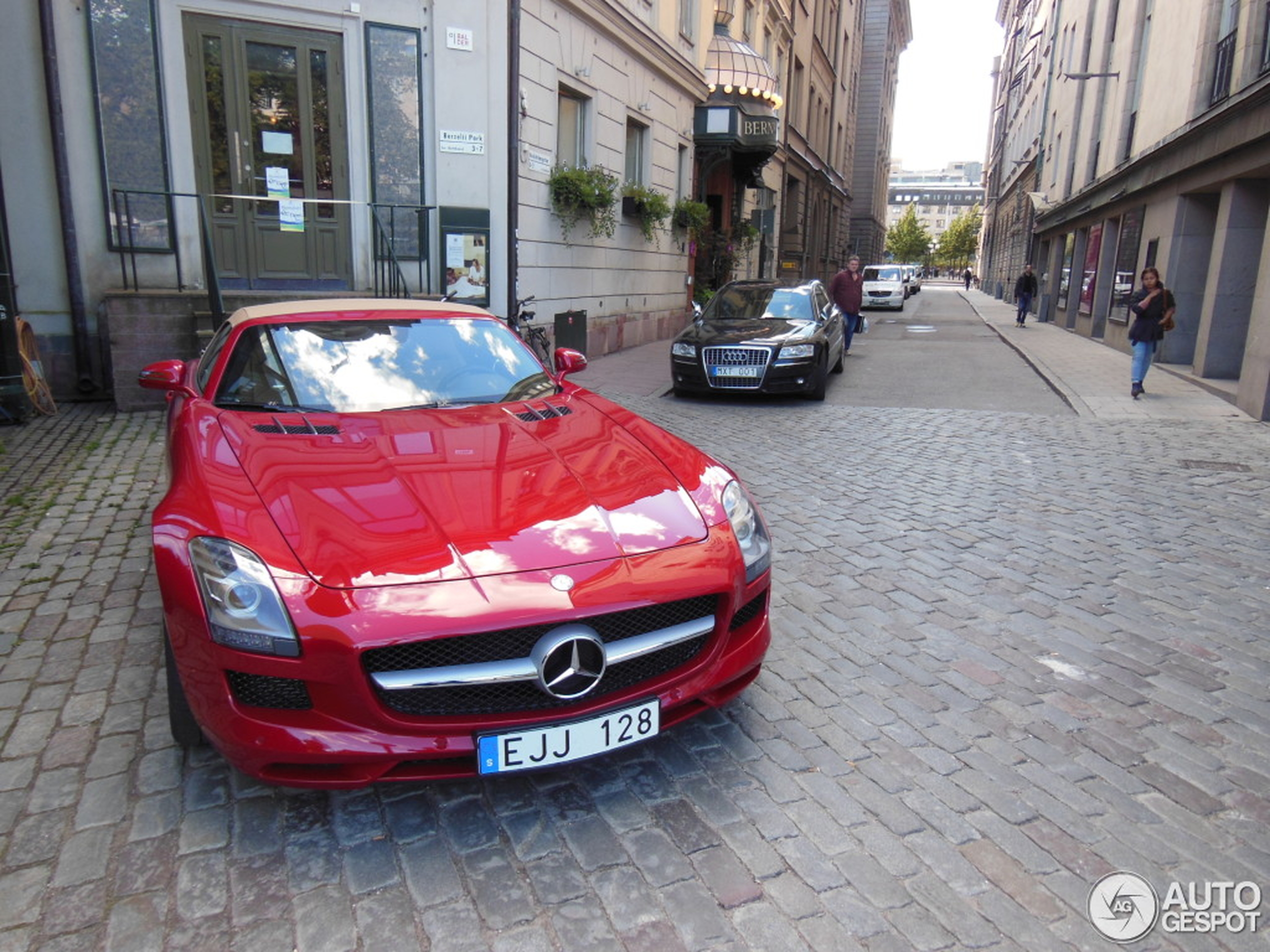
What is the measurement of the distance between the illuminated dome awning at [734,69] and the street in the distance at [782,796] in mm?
17485

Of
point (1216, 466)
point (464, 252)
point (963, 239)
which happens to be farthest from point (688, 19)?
point (963, 239)

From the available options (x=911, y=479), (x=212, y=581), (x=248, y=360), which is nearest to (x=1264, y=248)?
(x=911, y=479)

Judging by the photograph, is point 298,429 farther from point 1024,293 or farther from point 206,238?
point 1024,293

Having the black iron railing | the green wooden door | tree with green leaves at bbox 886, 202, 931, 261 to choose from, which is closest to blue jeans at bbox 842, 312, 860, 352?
the black iron railing

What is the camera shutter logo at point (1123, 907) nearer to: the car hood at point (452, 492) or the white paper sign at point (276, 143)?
the car hood at point (452, 492)

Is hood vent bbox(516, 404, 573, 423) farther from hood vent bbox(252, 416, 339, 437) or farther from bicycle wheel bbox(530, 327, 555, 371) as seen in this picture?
bicycle wheel bbox(530, 327, 555, 371)

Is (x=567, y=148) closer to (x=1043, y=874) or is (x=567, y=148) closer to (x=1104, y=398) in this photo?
(x=1104, y=398)

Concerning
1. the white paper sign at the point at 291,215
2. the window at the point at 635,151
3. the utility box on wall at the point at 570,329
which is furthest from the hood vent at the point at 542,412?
→ the window at the point at 635,151

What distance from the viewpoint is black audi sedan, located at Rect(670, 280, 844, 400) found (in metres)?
10.7

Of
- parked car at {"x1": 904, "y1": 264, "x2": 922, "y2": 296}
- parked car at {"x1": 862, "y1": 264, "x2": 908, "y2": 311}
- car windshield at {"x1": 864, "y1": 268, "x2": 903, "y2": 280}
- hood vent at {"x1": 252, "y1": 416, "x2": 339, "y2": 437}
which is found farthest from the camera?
parked car at {"x1": 904, "y1": 264, "x2": 922, "y2": 296}

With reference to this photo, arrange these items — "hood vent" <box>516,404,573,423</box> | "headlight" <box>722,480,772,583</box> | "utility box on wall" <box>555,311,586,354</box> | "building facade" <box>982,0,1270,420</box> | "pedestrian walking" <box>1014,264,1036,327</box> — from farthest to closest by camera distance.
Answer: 1. "pedestrian walking" <box>1014,264,1036,327</box>
2. "utility box on wall" <box>555,311,586,354</box>
3. "building facade" <box>982,0,1270,420</box>
4. "hood vent" <box>516,404,573,423</box>
5. "headlight" <box>722,480,772,583</box>

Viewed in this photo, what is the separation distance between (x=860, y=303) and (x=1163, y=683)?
1360cm

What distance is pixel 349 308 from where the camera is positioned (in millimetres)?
4520

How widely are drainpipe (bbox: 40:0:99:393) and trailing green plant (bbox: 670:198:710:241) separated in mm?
11650
